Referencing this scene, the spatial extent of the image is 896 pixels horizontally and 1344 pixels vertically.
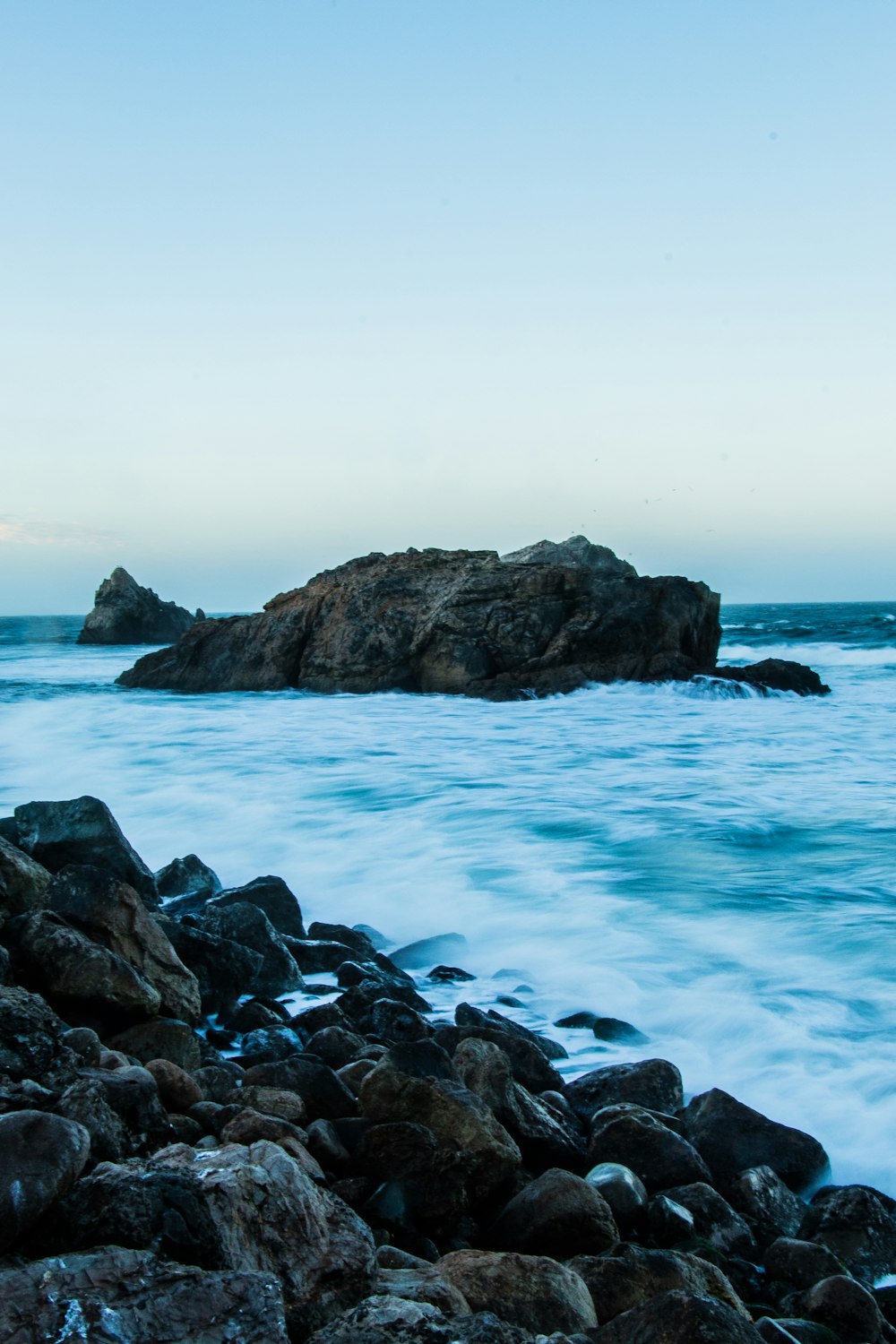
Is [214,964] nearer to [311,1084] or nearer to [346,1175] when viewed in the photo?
[311,1084]

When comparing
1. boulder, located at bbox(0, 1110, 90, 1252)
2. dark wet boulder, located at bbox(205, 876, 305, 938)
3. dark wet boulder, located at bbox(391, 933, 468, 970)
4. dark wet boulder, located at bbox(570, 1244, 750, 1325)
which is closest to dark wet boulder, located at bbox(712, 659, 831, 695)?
dark wet boulder, located at bbox(391, 933, 468, 970)

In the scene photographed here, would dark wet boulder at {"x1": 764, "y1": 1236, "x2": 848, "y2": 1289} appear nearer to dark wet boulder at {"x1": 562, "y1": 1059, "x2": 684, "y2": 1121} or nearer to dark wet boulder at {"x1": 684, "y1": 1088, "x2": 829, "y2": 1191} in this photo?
dark wet boulder at {"x1": 684, "y1": 1088, "x2": 829, "y2": 1191}

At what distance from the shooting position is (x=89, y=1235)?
6.64ft

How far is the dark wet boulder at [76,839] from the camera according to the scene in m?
5.61

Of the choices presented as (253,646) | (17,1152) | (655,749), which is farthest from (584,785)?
(253,646)

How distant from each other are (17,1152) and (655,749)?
47.9 feet

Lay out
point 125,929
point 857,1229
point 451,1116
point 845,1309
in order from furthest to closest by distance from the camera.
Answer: point 125,929
point 857,1229
point 451,1116
point 845,1309

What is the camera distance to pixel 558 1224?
2.91 meters

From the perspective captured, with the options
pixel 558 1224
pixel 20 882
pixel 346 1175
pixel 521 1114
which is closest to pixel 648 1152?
pixel 521 1114

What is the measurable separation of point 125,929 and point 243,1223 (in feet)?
7.55

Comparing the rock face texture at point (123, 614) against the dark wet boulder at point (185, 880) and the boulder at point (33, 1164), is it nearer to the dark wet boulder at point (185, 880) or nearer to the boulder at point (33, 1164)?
the dark wet boulder at point (185, 880)

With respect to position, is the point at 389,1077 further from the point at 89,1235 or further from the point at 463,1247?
the point at 89,1235

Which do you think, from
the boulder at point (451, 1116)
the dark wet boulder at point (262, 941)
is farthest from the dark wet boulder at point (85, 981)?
the dark wet boulder at point (262, 941)

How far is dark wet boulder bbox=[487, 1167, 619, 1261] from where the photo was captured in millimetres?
2896
